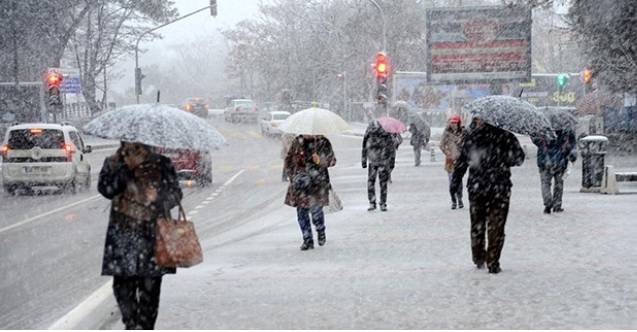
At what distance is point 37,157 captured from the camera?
22.8 m

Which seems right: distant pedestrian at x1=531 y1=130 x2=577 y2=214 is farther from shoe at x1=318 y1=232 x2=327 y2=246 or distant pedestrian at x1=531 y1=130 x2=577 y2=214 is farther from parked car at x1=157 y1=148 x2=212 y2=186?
parked car at x1=157 y1=148 x2=212 y2=186

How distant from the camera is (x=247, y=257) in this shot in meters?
11.5

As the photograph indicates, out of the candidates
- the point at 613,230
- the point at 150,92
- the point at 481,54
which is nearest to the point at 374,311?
the point at 613,230

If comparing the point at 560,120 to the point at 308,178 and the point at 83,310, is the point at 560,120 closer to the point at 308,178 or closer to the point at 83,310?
the point at 308,178

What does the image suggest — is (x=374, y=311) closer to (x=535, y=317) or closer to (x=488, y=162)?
(x=535, y=317)

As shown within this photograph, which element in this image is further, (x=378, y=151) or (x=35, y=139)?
(x=35, y=139)

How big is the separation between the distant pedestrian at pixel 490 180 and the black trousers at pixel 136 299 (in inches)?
160

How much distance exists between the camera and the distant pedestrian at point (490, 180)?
9547 mm

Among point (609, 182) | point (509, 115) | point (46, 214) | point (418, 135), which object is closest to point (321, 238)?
point (509, 115)

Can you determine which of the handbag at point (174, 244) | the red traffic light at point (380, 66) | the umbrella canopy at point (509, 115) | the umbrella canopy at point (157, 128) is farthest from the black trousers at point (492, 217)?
the red traffic light at point (380, 66)

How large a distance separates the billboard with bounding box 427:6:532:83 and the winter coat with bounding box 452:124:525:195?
954 inches

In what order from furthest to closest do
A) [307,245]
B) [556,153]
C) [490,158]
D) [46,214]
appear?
1. [46,214]
2. [556,153]
3. [307,245]
4. [490,158]

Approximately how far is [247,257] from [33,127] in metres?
13.0

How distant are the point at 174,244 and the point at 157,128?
79 cm
